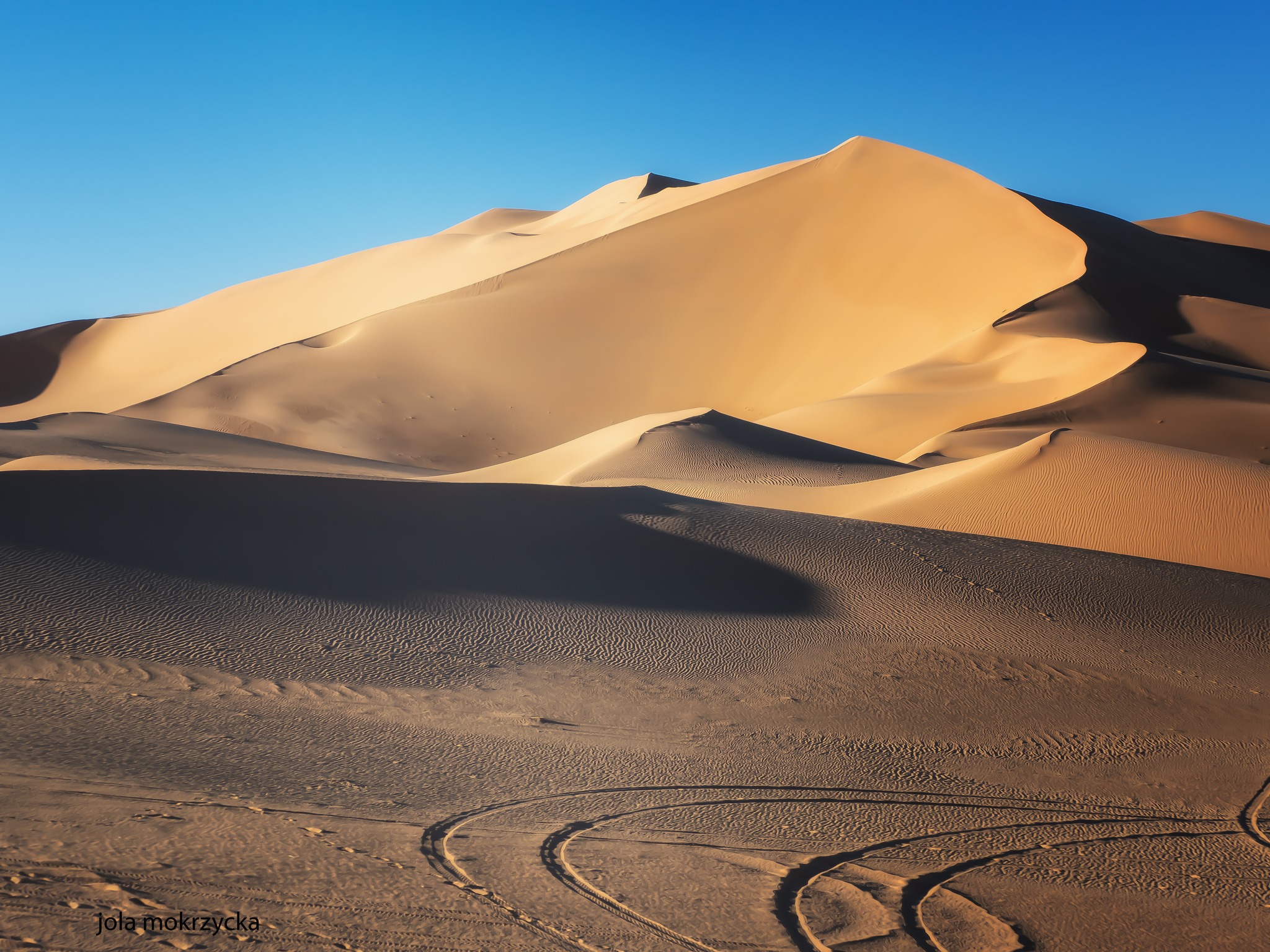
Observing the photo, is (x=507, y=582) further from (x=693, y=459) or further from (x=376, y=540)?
(x=693, y=459)

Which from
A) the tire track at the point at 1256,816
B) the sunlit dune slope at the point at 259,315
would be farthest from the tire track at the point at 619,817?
the sunlit dune slope at the point at 259,315

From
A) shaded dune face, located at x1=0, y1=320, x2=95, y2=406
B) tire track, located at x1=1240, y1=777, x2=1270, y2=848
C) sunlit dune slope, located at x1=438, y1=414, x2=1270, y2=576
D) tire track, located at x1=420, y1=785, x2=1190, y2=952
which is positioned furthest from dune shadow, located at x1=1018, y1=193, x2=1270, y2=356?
shaded dune face, located at x1=0, y1=320, x2=95, y2=406

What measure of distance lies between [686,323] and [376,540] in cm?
2357

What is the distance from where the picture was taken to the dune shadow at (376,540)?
6.96 m

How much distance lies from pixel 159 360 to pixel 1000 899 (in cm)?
3997

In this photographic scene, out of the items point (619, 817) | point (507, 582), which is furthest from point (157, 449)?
point (619, 817)

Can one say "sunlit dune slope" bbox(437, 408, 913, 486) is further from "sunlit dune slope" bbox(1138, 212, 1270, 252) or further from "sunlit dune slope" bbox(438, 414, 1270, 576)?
"sunlit dune slope" bbox(1138, 212, 1270, 252)

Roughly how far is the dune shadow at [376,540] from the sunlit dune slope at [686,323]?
1520 cm

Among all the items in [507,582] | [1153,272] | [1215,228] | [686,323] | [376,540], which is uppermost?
[1215,228]

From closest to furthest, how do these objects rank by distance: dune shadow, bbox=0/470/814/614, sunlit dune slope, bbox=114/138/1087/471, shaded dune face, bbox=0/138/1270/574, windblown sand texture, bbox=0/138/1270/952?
windblown sand texture, bbox=0/138/1270/952 < dune shadow, bbox=0/470/814/614 < shaded dune face, bbox=0/138/1270/574 < sunlit dune slope, bbox=114/138/1087/471

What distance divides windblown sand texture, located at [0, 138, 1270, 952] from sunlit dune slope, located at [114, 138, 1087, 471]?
7.18 meters

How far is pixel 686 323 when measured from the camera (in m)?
30.5

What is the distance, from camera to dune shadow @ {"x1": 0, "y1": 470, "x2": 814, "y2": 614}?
6961 millimetres

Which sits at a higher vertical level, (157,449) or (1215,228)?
(1215,228)
